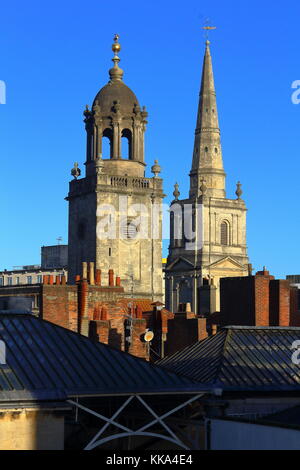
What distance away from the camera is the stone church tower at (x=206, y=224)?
151 metres

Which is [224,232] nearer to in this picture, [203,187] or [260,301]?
[203,187]

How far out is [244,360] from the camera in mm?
35594

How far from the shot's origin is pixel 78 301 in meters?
54.7

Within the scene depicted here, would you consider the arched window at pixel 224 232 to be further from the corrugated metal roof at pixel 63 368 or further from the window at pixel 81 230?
the corrugated metal roof at pixel 63 368

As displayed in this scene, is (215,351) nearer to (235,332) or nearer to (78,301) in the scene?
(235,332)

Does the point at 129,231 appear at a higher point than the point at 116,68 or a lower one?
lower

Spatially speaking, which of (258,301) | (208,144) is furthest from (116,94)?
(258,301)

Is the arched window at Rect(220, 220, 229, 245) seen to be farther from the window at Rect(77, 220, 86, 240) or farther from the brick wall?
the brick wall

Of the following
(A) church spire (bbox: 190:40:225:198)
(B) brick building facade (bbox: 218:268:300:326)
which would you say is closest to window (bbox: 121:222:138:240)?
(A) church spire (bbox: 190:40:225:198)

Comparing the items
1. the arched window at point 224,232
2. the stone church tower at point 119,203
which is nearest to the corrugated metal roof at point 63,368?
the stone church tower at point 119,203

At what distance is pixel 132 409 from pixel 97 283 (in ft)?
98.1

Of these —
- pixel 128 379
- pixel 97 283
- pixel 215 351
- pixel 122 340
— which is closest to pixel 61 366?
pixel 128 379

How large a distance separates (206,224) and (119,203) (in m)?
47.5
